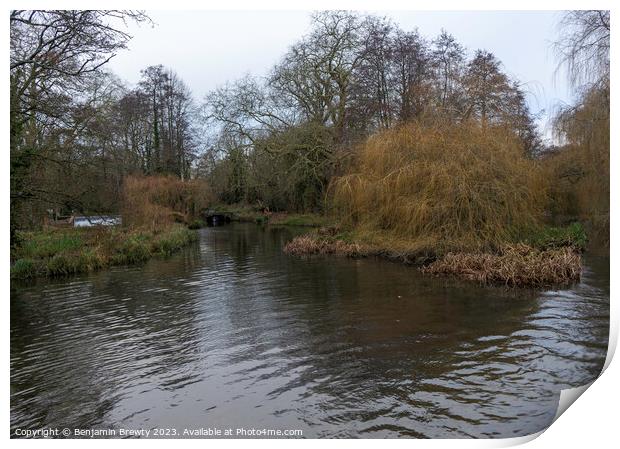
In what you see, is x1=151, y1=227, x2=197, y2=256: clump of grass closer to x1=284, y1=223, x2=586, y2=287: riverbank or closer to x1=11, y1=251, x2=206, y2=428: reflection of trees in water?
x1=11, y1=251, x2=206, y2=428: reflection of trees in water

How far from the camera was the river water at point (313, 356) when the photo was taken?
187 inches

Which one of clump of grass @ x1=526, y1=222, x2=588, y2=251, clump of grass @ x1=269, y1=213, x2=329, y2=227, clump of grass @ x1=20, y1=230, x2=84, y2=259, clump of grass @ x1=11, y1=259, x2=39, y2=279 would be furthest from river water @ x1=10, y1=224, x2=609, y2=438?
clump of grass @ x1=269, y1=213, x2=329, y2=227

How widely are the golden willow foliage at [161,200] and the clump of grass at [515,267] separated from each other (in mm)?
15117

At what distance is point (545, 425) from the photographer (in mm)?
4480

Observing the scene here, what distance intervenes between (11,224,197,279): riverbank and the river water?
2.75 m

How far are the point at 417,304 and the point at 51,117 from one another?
831 cm

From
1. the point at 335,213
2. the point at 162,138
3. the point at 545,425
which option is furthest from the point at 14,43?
the point at 162,138

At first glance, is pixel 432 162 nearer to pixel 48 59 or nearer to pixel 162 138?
pixel 48 59

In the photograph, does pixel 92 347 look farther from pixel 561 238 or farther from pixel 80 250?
pixel 561 238

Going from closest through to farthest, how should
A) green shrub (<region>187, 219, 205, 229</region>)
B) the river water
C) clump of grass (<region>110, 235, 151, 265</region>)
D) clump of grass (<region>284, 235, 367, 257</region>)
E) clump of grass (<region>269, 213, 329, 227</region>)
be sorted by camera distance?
the river water < clump of grass (<region>284, 235, 367, 257</region>) < clump of grass (<region>110, 235, 151, 265</region>) < clump of grass (<region>269, 213, 329, 227</region>) < green shrub (<region>187, 219, 205, 229</region>)

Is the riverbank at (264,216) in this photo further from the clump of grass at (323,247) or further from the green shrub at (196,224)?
the clump of grass at (323,247)

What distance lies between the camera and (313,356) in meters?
6.43

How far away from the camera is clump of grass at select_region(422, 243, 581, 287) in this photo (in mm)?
10008

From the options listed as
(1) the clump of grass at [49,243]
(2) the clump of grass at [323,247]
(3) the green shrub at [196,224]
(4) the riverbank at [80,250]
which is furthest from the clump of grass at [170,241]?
(3) the green shrub at [196,224]
